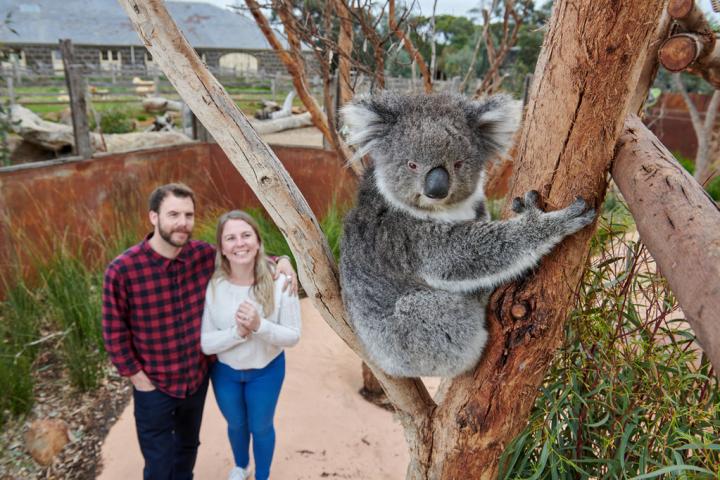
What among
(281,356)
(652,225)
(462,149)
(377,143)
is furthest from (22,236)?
(652,225)

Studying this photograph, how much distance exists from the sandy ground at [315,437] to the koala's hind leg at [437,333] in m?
1.82

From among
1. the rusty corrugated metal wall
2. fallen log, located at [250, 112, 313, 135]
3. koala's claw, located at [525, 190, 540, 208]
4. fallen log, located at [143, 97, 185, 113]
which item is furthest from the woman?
fallen log, located at [143, 97, 185, 113]

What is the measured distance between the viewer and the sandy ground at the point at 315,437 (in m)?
3.25

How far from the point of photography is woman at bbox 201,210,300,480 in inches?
104

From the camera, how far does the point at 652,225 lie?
3.30ft

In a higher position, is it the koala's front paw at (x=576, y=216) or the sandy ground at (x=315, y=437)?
the koala's front paw at (x=576, y=216)

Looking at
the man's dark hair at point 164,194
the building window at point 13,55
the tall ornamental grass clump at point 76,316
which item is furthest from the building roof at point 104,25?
the man's dark hair at point 164,194

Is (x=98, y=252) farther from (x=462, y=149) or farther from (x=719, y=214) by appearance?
(x=719, y=214)

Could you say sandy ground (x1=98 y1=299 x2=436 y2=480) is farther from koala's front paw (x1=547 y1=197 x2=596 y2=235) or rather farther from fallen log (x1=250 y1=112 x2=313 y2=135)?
fallen log (x1=250 y1=112 x2=313 y2=135)

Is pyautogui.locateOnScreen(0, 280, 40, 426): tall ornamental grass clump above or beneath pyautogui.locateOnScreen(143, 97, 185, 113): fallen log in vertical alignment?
beneath

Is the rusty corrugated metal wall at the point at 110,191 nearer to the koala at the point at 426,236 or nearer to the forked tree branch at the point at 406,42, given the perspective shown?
the forked tree branch at the point at 406,42

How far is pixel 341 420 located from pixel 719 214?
326cm

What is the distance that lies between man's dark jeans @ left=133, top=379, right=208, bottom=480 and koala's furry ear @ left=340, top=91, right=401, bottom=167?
5.97 feet

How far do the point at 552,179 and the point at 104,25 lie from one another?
937 inches
